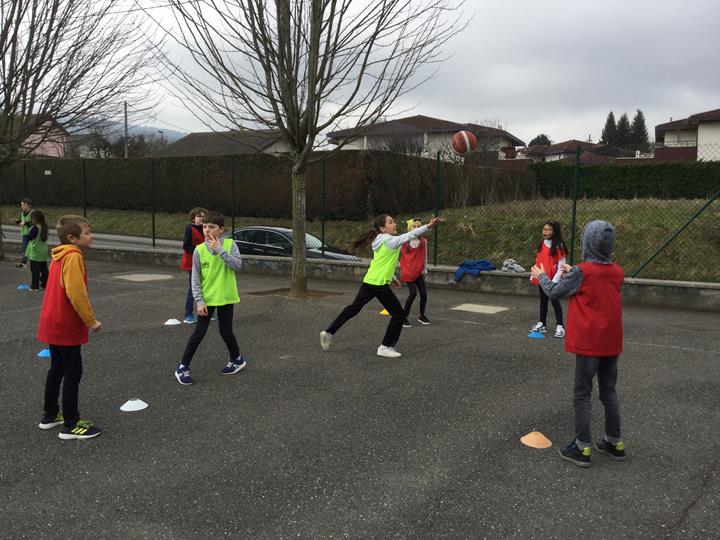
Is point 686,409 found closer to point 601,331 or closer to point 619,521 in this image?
point 601,331

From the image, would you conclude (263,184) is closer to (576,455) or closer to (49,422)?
(49,422)

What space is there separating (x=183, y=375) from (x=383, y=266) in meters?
2.46

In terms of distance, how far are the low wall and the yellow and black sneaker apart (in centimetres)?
856

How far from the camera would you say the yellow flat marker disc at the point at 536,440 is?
411 centimetres

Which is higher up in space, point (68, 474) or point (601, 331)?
point (601, 331)

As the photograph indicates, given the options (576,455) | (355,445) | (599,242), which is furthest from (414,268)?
(576,455)

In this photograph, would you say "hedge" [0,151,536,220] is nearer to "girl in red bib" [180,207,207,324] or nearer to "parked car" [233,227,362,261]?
"parked car" [233,227,362,261]

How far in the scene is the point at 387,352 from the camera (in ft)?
21.8

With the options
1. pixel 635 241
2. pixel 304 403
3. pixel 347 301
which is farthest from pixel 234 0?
pixel 635 241

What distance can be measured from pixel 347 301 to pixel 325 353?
3.77m

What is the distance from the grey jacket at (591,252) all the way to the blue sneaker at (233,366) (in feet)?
10.9

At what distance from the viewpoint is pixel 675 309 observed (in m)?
9.88

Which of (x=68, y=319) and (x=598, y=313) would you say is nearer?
(x=598, y=313)

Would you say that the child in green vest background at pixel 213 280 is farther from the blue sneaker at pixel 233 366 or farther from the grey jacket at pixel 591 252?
the grey jacket at pixel 591 252
